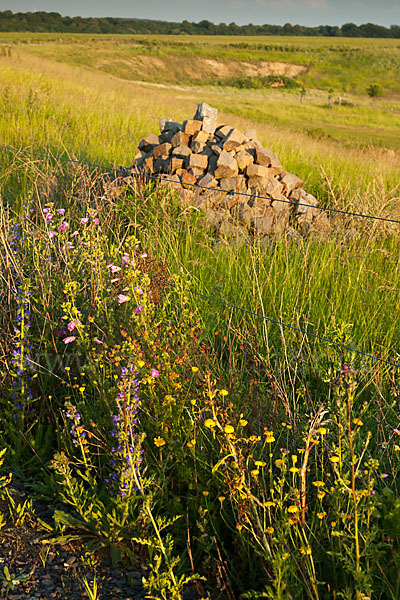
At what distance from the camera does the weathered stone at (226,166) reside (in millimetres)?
5867

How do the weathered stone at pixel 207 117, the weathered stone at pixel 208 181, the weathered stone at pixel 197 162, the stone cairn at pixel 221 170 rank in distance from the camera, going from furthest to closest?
the weathered stone at pixel 207 117
the weathered stone at pixel 197 162
the weathered stone at pixel 208 181
the stone cairn at pixel 221 170

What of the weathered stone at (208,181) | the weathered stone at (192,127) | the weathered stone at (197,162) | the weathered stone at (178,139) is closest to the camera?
the weathered stone at (208,181)

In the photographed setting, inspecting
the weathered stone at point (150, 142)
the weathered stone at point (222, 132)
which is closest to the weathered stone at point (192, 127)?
the weathered stone at point (222, 132)

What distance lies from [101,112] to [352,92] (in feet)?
180

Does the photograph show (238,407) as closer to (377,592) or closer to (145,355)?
(145,355)

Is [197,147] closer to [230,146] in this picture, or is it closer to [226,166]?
[230,146]

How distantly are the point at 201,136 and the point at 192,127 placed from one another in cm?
17

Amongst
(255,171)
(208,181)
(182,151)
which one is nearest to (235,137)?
(255,171)

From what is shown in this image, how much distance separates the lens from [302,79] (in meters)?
69.5

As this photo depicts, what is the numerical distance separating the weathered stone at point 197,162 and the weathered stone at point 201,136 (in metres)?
0.39

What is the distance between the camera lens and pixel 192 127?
20.9 ft

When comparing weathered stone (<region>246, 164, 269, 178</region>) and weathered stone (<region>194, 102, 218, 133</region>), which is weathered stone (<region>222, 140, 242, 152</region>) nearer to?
weathered stone (<region>246, 164, 269, 178</region>)

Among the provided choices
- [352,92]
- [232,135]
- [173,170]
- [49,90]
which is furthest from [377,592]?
[352,92]

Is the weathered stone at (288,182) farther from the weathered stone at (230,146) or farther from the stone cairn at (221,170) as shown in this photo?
the weathered stone at (230,146)
